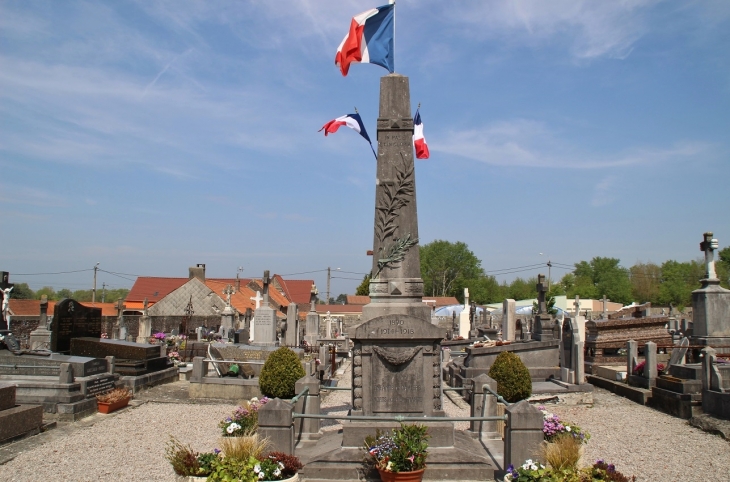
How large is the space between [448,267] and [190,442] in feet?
284

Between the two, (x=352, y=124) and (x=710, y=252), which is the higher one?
(x=352, y=124)

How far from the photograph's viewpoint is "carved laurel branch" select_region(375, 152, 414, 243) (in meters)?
8.91

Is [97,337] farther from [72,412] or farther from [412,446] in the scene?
[412,446]

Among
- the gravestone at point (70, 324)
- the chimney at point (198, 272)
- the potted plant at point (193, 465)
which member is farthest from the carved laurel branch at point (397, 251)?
the chimney at point (198, 272)

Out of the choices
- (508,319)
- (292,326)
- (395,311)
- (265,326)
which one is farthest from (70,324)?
(508,319)

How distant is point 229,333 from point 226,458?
68.7ft

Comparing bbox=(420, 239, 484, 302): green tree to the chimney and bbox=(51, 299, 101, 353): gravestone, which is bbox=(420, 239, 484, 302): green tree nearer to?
the chimney

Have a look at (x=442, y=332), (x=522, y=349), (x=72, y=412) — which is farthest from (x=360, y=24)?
(x=522, y=349)

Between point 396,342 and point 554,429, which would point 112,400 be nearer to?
point 396,342

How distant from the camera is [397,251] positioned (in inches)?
346

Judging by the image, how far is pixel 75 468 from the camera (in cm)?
820

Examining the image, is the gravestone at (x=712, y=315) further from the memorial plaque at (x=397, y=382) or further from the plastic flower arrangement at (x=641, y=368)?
the memorial plaque at (x=397, y=382)

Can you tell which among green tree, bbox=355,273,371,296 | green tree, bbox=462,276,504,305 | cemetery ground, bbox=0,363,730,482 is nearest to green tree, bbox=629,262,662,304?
green tree, bbox=462,276,504,305

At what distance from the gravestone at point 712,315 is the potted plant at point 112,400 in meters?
14.3
